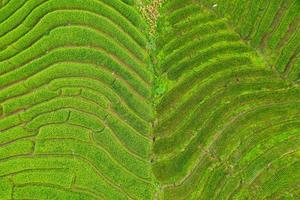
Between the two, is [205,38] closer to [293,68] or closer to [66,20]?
[293,68]

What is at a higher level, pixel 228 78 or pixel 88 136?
pixel 228 78

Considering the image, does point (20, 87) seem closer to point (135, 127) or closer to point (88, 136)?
point (88, 136)

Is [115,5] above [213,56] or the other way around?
above

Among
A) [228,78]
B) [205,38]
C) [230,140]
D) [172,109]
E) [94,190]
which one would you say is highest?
[205,38]

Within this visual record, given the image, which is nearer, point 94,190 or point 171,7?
point 94,190

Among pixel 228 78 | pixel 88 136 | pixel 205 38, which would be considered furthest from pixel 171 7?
pixel 88 136

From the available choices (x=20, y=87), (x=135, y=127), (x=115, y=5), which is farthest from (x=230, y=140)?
(x=20, y=87)
